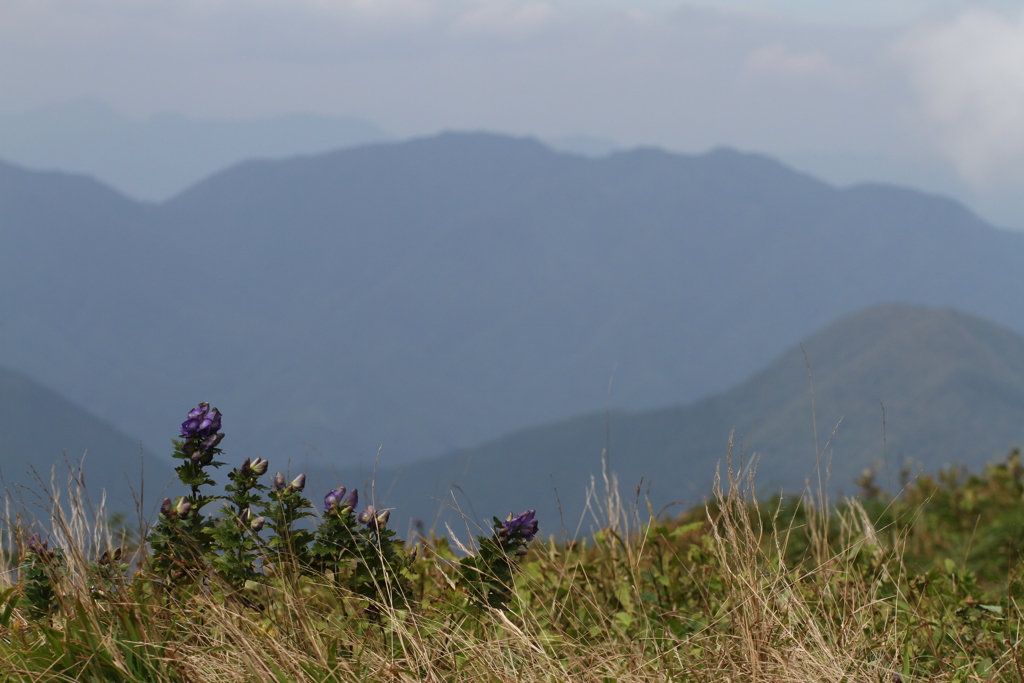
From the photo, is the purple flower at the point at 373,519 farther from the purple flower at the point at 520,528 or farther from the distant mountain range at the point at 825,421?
the distant mountain range at the point at 825,421

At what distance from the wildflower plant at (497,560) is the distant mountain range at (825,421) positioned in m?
116

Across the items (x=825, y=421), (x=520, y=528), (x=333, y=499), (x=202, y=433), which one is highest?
(x=202, y=433)

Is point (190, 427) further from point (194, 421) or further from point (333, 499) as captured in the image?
point (333, 499)

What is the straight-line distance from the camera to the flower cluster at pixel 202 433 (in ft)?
9.64

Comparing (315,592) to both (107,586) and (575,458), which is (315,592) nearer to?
(107,586)

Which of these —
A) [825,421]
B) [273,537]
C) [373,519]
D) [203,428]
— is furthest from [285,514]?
[825,421]

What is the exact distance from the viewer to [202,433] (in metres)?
2.96

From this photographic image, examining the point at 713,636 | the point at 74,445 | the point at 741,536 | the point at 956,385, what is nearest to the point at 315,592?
the point at 713,636

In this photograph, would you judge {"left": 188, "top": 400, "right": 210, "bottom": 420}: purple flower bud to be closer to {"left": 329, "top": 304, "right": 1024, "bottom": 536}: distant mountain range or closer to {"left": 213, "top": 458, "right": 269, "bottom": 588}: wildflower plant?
{"left": 213, "top": 458, "right": 269, "bottom": 588}: wildflower plant

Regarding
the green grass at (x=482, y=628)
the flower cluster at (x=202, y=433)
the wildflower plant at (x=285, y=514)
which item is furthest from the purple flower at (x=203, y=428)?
the green grass at (x=482, y=628)

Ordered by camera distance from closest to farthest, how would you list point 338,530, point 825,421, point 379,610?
1. point 379,610
2. point 338,530
3. point 825,421

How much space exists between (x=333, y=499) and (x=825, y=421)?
149m

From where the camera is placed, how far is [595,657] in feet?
8.79

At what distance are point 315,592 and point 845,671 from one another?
185 centimetres
